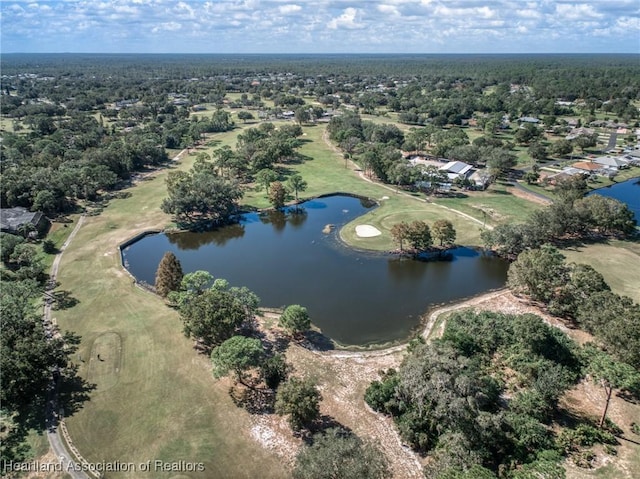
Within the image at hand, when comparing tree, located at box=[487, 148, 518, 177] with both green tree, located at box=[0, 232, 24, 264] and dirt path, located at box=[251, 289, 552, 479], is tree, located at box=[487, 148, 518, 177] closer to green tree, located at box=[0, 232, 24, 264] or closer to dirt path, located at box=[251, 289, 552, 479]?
dirt path, located at box=[251, 289, 552, 479]

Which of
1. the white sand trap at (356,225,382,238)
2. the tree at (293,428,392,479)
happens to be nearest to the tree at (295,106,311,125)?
the white sand trap at (356,225,382,238)

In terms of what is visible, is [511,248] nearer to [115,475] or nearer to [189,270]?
[189,270]

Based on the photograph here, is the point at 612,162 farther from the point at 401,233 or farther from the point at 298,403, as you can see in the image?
the point at 298,403

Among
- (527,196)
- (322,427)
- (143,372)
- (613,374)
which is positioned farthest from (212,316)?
(527,196)

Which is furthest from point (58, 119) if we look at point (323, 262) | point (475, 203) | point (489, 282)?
point (489, 282)

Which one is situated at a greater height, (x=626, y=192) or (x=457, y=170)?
(x=457, y=170)

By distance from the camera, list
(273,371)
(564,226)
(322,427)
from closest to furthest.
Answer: (322,427) → (273,371) → (564,226)
